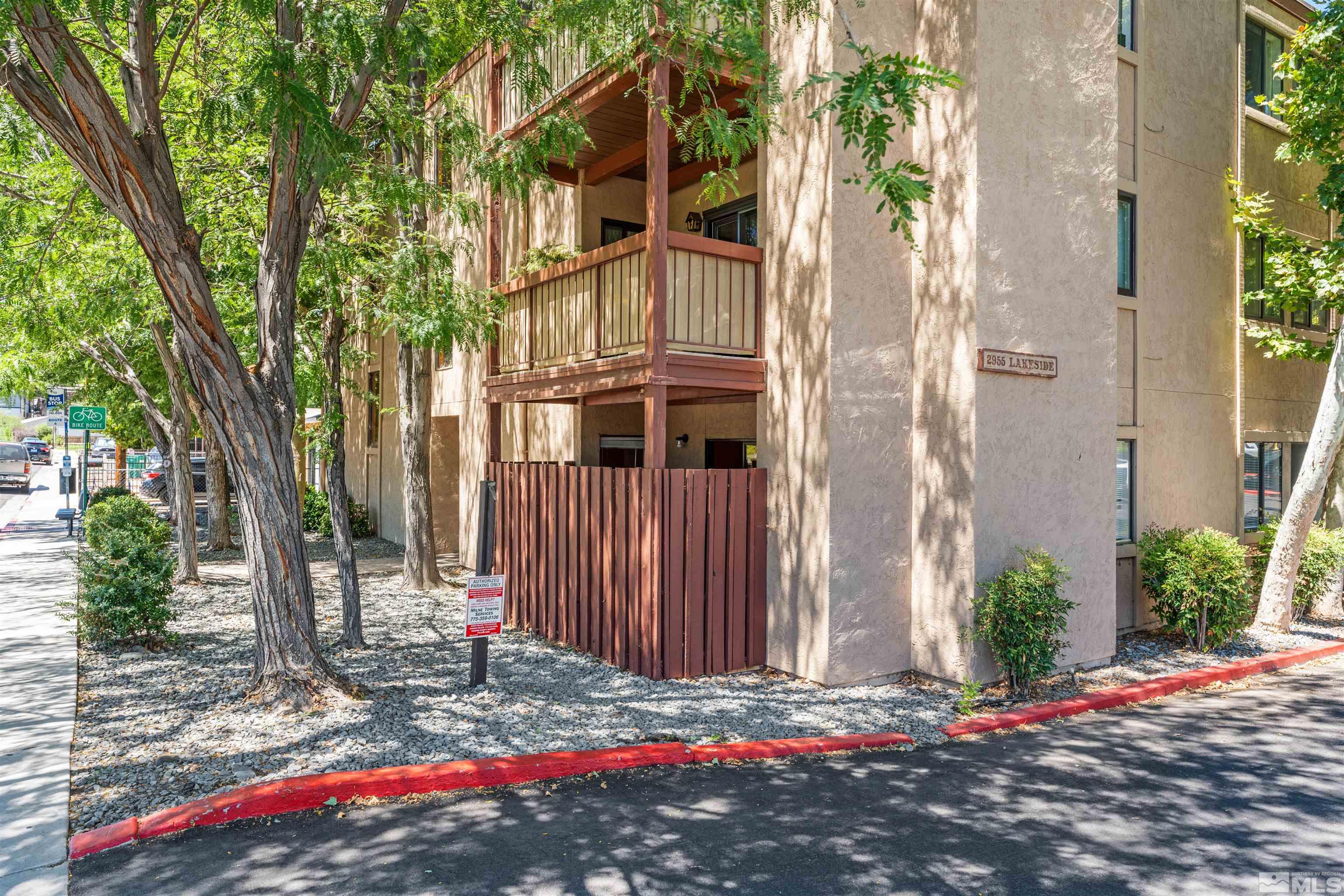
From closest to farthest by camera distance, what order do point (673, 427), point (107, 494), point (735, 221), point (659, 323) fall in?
point (659, 323), point (735, 221), point (673, 427), point (107, 494)

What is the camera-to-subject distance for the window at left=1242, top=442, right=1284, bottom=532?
40.8 ft

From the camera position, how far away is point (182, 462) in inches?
569

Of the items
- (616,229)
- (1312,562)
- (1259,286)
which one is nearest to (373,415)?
(616,229)

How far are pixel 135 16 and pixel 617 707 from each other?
7.36 metres

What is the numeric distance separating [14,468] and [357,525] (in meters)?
22.0

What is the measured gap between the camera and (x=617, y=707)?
24.6ft

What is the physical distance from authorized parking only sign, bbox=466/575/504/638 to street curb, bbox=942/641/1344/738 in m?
4.07

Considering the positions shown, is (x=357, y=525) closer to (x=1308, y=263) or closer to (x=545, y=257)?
(x=545, y=257)

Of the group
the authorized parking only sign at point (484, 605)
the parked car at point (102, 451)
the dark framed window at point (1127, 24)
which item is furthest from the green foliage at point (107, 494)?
the parked car at point (102, 451)

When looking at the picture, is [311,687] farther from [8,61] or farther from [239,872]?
[8,61]

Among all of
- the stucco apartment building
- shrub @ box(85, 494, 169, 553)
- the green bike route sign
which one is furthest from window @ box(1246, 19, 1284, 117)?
the green bike route sign

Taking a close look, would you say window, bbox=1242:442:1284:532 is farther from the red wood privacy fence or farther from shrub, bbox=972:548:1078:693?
the red wood privacy fence

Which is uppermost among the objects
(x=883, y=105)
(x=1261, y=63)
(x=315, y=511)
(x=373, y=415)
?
(x=1261, y=63)

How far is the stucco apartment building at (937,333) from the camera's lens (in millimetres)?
8273
